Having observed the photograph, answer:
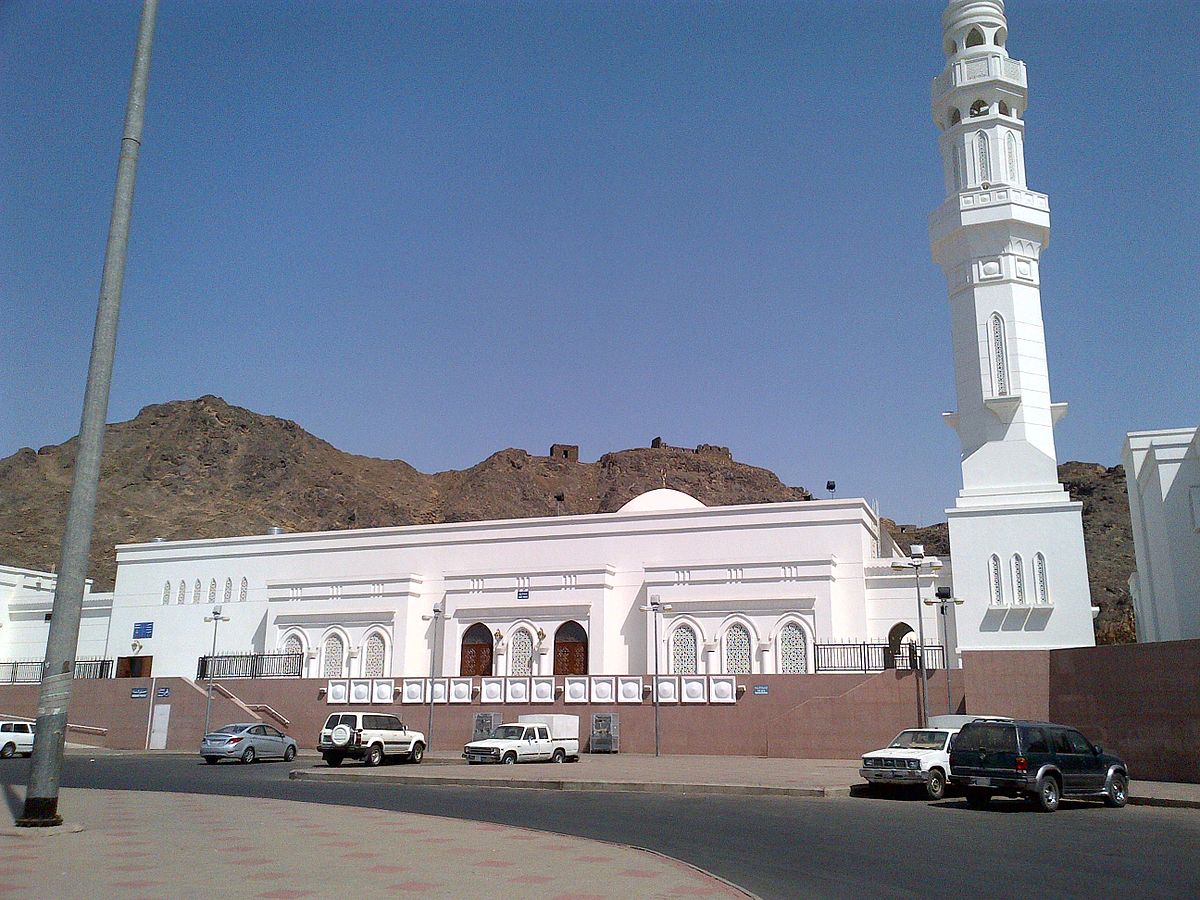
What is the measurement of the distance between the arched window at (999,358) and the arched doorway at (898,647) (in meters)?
7.41

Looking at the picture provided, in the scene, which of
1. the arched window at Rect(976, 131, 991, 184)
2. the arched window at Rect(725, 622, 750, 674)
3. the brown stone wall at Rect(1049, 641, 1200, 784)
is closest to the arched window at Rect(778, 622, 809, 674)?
the arched window at Rect(725, 622, 750, 674)

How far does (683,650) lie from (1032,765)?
17.9 metres

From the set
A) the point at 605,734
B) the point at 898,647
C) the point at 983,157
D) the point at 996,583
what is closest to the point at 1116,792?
the point at 996,583

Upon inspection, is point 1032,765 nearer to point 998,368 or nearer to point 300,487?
point 998,368

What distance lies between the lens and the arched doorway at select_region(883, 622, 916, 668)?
28312 mm

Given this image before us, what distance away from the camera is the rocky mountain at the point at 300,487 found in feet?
269

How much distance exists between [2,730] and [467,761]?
1518 cm

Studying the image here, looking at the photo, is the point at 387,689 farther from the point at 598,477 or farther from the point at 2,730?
the point at 598,477

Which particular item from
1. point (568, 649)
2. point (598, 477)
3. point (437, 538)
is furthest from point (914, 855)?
point (598, 477)

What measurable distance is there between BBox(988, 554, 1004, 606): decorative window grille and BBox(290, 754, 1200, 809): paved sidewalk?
18.2 feet

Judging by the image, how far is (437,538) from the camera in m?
37.8

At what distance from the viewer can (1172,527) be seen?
24312 millimetres

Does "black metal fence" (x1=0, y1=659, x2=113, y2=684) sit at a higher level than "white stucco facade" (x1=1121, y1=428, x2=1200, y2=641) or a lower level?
lower

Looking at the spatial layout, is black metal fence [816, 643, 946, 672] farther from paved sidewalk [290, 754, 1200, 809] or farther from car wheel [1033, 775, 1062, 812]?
car wheel [1033, 775, 1062, 812]
